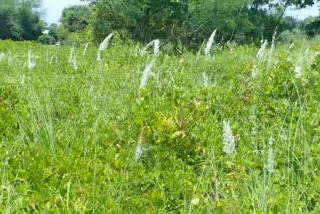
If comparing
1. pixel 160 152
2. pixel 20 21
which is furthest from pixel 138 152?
pixel 20 21

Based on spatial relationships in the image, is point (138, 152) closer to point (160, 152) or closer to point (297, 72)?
point (160, 152)

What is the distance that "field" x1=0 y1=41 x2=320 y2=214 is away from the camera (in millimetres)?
1761

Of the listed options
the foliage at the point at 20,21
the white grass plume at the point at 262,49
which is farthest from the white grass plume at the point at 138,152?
the foliage at the point at 20,21

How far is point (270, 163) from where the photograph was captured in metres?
1.75

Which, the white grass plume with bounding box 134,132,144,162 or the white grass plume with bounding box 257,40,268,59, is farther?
the white grass plume with bounding box 257,40,268,59

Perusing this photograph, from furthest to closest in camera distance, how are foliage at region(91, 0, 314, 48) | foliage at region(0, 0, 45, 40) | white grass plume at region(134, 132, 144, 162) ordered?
foliage at region(0, 0, 45, 40) → foliage at region(91, 0, 314, 48) → white grass plume at region(134, 132, 144, 162)

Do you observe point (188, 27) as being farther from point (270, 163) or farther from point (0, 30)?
point (0, 30)

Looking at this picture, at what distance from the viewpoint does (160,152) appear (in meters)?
2.21

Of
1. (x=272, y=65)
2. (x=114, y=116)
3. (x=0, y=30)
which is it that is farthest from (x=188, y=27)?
(x=0, y=30)

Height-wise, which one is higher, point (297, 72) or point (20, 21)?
point (297, 72)

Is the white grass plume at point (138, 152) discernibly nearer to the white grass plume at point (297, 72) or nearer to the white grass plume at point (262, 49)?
the white grass plume at point (297, 72)

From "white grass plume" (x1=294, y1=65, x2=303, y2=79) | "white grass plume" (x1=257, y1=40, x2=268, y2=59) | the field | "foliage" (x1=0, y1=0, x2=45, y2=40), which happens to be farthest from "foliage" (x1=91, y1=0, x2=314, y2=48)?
"foliage" (x1=0, y1=0, x2=45, y2=40)

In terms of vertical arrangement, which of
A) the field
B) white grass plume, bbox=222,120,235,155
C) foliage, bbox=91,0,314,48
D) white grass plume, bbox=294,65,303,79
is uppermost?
white grass plume, bbox=222,120,235,155

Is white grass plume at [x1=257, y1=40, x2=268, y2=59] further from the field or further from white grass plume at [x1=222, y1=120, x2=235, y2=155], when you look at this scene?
white grass plume at [x1=222, y1=120, x2=235, y2=155]
